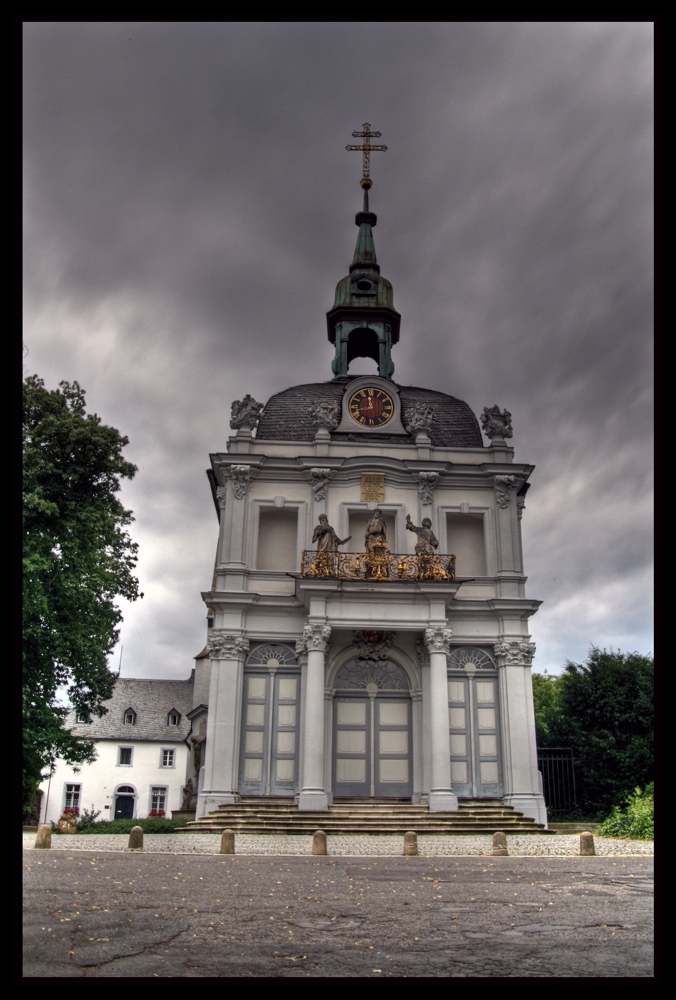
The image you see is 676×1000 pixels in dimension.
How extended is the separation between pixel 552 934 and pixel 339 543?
20818 mm

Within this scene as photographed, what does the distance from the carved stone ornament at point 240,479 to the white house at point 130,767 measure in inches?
1225

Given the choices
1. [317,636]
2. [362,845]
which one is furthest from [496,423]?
[362,845]

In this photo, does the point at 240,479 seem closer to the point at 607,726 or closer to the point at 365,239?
the point at 607,726

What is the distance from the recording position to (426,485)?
2908 cm

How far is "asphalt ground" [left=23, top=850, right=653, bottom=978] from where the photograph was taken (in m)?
5.09

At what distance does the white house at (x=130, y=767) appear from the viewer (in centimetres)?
5538

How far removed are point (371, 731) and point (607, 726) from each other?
26.4ft

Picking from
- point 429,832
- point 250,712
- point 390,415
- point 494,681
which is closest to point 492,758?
point 494,681

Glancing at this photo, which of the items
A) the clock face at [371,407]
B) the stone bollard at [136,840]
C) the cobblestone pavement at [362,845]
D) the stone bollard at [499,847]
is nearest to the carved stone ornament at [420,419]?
the clock face at [371,407]

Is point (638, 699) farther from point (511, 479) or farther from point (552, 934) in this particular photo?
point (552, 934)

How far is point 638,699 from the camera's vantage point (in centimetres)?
2895

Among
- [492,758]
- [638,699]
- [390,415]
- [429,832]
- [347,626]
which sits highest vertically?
[390,415]

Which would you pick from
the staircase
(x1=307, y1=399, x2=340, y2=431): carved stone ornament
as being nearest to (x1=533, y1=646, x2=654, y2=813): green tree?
the staircase
